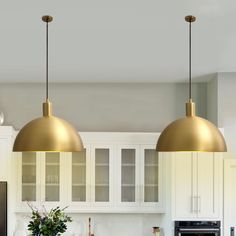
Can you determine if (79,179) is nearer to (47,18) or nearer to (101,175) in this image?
(101,175)

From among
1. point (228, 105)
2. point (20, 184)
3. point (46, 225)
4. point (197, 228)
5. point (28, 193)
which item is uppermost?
point (228, 105)

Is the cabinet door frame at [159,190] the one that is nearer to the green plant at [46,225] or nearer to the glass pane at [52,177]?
the glass pane at [52,177]

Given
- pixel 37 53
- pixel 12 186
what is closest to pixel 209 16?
pixel 37 53

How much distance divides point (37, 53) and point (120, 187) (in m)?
1.96

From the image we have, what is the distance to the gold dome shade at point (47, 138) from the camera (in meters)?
3.22

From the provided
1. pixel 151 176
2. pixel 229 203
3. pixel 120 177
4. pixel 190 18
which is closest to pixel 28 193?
pixel 120 177

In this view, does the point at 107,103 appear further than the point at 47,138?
Yes

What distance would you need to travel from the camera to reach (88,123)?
20.9ft

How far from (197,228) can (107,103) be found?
1.91m

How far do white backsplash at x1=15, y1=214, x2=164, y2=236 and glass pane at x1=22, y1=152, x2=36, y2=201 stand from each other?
2.10 ft

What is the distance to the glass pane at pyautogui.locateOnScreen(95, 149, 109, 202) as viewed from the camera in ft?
19.5

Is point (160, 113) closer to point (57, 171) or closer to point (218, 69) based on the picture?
point (218, 69)

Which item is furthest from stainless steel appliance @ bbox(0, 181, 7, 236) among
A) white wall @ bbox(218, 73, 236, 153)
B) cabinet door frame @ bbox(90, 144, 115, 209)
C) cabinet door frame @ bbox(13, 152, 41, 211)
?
white wall @ bbox(218, 73, 236, 153)

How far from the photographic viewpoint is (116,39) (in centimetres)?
445
